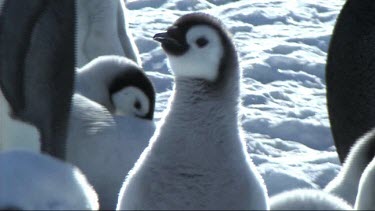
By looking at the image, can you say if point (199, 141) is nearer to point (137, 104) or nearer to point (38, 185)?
point (38, 185)

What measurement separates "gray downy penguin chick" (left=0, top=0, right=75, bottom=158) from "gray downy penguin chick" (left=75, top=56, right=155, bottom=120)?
1.95ft

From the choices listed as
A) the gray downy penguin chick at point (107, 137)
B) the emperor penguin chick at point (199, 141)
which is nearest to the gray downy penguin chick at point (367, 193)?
the emperor penguin chick at point (199, 141)

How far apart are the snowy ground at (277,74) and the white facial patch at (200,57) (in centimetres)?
183

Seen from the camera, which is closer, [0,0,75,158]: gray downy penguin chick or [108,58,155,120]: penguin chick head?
[0,0,75,158]: gray downy penguin chick

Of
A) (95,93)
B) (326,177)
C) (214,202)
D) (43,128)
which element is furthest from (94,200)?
(326,177)

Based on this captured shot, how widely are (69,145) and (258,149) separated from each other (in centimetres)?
149

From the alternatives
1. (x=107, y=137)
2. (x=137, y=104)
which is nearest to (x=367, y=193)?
(x=107, y=137)

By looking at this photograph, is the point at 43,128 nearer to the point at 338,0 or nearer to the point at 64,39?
the point at 64,39

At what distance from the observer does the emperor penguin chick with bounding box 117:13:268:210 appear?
314 centimetres

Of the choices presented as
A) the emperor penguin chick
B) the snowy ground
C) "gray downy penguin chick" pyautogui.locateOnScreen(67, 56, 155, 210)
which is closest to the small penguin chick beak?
the emperor penguin chick

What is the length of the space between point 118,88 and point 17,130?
80 centimetres

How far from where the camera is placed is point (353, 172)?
413cm

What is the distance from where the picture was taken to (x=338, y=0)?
30.1 feet

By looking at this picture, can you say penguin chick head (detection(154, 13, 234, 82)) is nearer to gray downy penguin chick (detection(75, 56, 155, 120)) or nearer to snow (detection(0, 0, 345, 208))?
gray downy penguin chick (detection(75, 56, 155, 120))
